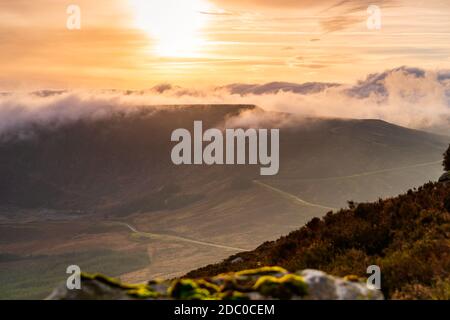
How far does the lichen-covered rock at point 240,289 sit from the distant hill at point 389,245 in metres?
1.97

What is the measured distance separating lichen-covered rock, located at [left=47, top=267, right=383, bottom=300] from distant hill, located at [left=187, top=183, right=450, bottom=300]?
1.97 metres

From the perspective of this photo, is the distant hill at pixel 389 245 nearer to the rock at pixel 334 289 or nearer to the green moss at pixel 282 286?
the rock at pixel 334 289

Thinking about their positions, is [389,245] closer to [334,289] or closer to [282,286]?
[334,289]

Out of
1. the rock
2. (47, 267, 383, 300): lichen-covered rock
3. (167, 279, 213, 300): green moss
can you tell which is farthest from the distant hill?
(167, 279, 213, 300): green moss

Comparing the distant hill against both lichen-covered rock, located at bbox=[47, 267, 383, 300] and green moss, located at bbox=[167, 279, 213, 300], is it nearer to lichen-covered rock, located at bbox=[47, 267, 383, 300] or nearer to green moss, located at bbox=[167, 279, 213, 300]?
lichen-covered rock, located at bbox=[47, 267, 383, 300]

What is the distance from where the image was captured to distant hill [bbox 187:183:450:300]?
45.3ft

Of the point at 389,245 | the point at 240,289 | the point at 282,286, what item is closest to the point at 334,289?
the point at 282,286

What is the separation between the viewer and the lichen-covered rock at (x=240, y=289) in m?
11.0

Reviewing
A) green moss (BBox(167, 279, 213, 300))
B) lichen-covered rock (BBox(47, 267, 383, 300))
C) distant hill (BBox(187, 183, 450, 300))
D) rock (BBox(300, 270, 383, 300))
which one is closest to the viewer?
rock (BBox(300, 270, 383, 300))

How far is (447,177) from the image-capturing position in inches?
998
